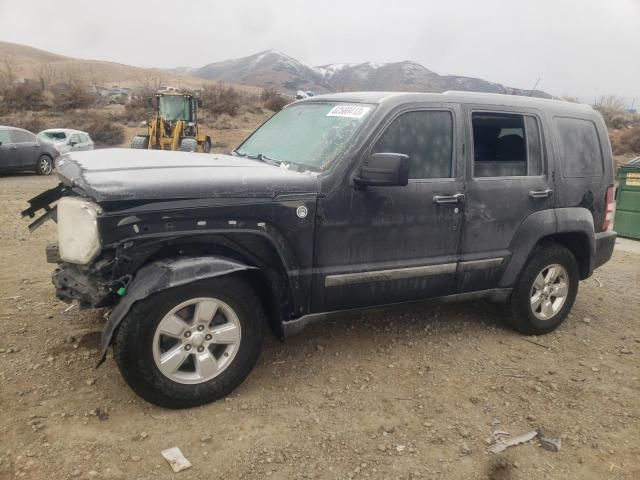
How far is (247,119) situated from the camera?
32094 millimetres

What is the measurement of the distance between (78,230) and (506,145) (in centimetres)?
317

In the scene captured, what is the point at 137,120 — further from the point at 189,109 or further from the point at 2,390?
the point at 2,390

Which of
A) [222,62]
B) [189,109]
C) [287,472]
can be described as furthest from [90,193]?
[222,62]

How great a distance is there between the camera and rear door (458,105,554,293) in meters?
3.97

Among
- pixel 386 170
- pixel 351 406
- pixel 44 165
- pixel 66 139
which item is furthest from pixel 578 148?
pixel 66 139

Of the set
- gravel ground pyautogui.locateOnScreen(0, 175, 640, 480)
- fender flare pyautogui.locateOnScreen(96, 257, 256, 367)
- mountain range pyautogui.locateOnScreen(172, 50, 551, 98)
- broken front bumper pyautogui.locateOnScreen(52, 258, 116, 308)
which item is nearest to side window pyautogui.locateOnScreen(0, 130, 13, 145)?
gravel ground pyautogui.locateOnScreen(0, 175, 640, 480)

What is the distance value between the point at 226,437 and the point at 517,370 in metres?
2.22

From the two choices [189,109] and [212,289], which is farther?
[189,109]

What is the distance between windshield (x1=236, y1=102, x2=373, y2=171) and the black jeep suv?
14 millimetres

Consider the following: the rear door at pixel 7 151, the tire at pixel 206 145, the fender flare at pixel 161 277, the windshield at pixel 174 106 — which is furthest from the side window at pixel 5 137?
the fender flare at pixel 161 277

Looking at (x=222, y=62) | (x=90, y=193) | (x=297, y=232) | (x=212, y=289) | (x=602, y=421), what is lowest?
(x=602, y=421)

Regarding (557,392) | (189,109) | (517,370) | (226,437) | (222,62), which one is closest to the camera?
(226,437)

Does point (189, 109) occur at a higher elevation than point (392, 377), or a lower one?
higher

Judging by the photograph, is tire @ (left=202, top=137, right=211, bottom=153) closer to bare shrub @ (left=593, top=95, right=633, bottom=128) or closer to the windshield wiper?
the windshield wiper
